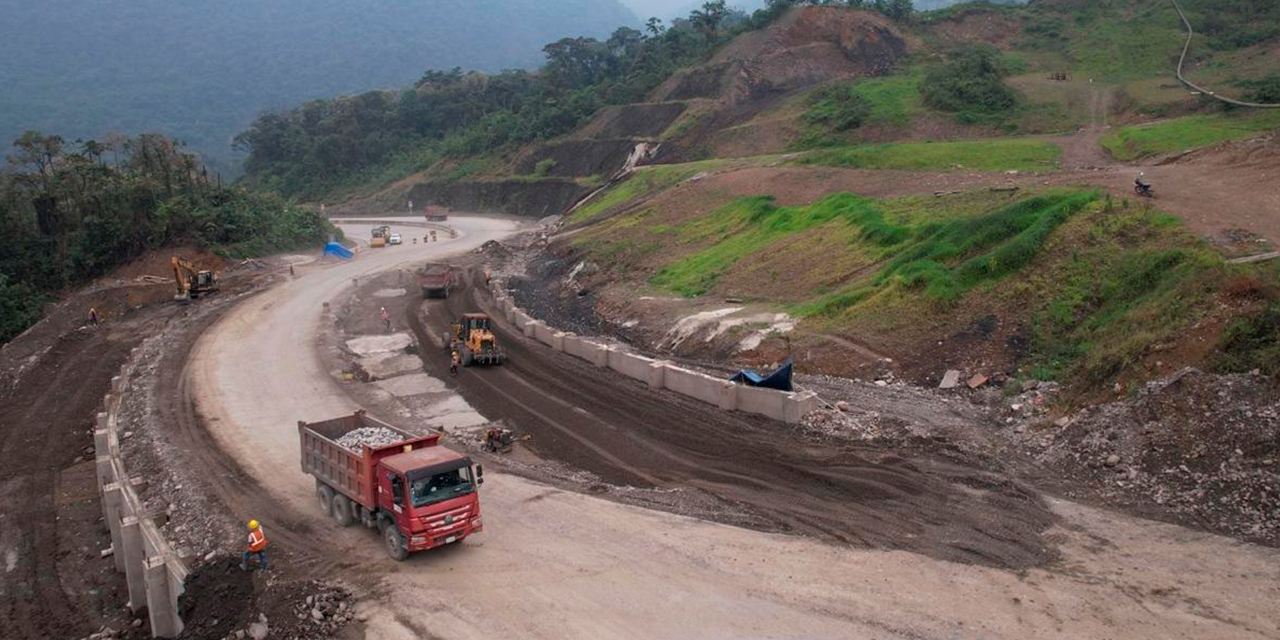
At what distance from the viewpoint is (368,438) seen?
19.0 m

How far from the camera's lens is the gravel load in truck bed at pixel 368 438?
1841cm

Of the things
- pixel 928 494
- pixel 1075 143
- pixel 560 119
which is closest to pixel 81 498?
pixel 928 494

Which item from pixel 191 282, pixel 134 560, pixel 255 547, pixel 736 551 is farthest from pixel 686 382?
pixel 191 282

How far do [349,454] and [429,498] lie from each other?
2.54m

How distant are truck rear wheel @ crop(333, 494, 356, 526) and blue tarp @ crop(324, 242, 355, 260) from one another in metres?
49.3

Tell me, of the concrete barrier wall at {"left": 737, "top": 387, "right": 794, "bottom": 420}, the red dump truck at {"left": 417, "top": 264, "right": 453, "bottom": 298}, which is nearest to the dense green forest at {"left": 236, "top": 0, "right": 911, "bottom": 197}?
the red dump truck at {"left": 417, "top": 264, "right": 453, "bottom": 298}

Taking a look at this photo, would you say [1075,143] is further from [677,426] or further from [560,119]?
[560,119]

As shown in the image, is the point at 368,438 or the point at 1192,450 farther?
the point at 368,438

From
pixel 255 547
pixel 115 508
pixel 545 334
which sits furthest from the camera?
pixel 545 334

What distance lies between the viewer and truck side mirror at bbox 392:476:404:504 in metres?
16.1

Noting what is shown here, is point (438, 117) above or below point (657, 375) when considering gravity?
above

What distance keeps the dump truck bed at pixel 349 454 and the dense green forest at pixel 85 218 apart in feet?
126

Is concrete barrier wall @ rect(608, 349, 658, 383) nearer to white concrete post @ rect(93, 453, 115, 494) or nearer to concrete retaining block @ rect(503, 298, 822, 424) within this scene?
concrete retaining block @ rect(503, 298, 822, 424)

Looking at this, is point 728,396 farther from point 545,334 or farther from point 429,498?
point 545,334
